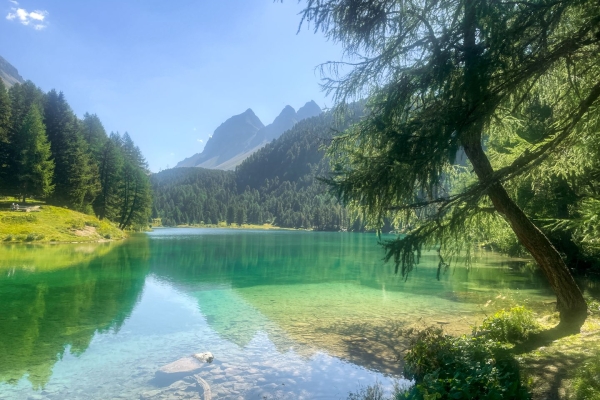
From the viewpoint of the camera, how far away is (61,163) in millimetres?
56125

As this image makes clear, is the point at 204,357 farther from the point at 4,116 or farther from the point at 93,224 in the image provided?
the point at 4,116

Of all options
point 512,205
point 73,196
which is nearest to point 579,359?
point 512,205

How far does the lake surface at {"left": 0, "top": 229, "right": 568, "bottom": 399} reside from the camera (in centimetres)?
859

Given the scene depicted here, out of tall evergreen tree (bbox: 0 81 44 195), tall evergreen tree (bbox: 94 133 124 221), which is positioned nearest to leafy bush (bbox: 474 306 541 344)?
tall evergreen tree (bbox: 0 81 44 195)

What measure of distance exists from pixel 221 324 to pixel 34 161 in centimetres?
4931

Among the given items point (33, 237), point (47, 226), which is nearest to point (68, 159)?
point (47, 226)

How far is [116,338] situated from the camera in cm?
1192

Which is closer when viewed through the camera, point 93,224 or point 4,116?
point 93,224

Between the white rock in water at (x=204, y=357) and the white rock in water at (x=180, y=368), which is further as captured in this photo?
the white rock in water at (x=204, y=357)

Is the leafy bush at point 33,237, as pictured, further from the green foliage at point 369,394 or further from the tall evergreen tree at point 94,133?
the green foliage at point 369,394

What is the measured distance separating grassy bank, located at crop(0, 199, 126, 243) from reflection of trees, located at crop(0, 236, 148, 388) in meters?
19.4

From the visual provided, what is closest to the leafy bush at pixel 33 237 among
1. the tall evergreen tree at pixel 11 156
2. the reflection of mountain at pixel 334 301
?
the tall evergreen tree at pixel 11 156

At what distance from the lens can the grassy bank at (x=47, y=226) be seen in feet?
133

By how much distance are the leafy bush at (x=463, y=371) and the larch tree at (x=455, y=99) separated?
1.70 metres
